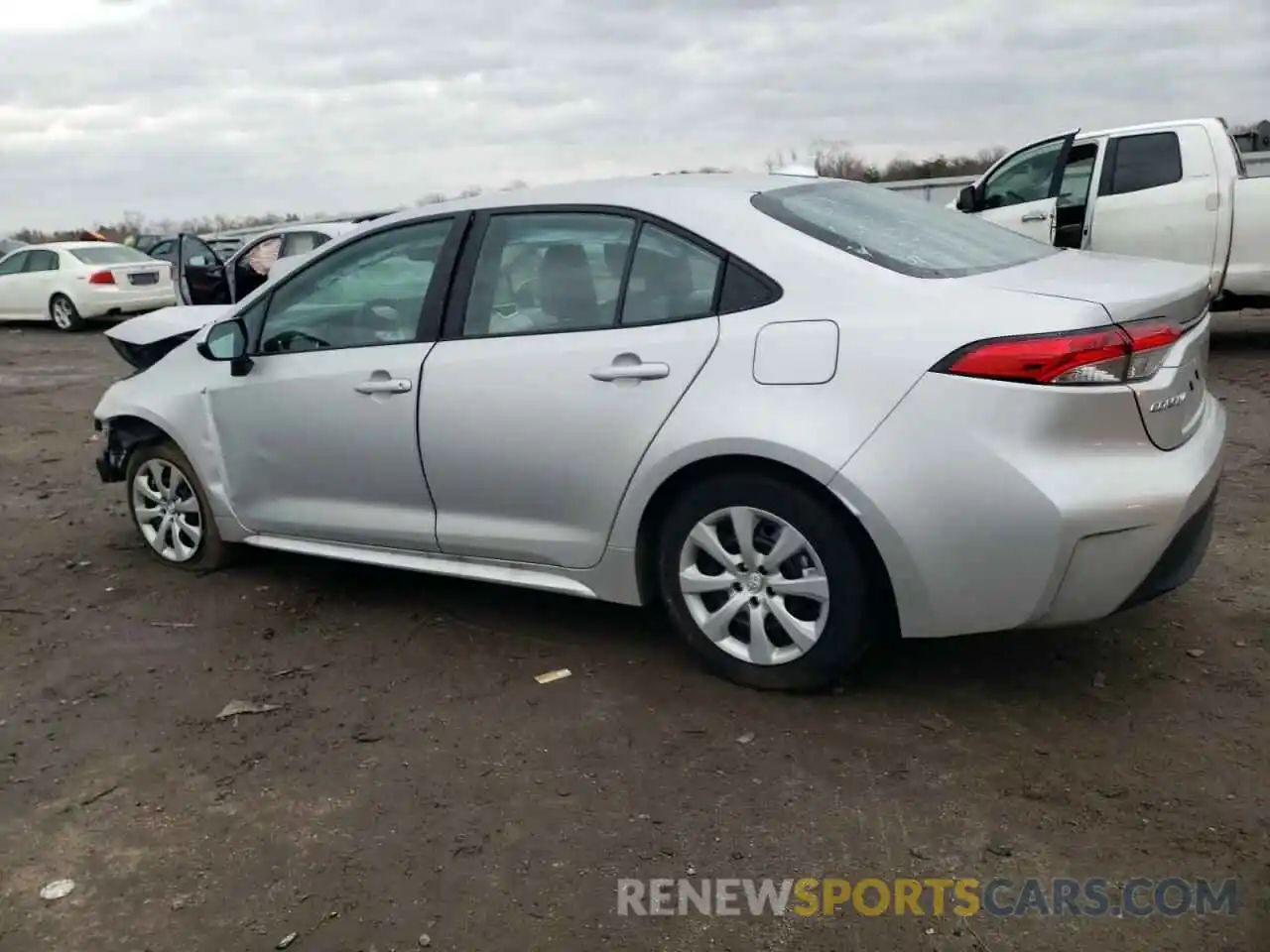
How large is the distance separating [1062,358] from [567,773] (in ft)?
5.86

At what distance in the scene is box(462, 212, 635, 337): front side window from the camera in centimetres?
376

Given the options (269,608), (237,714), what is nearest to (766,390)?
(237,714)

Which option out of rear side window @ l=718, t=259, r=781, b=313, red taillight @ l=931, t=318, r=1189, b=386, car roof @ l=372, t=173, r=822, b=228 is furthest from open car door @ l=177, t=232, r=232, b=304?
red taillight @ l=931, t=318, r=1189, b=386

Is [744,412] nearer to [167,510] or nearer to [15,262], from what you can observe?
[167,510]

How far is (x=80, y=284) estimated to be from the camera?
16969 millimetres

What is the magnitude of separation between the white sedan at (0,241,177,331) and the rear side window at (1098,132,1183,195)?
1341cm

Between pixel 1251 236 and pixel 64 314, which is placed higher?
pixel 1251 236

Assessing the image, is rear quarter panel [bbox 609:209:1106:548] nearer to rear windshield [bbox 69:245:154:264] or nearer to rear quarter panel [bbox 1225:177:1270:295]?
rear quarter panel [bbox 1225:177:1270:295]

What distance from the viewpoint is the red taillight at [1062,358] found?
3016mm

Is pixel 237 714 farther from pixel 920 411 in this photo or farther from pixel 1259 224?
pixel 1259 224

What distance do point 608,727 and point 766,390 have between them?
115 cm

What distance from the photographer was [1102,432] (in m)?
3.05

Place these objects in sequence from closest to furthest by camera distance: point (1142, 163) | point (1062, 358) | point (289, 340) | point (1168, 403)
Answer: point (1062, 358), point (1168, 403), point (289, 340), point (1142, 163)

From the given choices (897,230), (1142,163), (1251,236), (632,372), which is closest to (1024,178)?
(1142,163)
